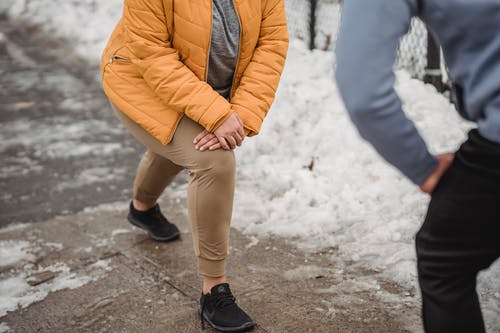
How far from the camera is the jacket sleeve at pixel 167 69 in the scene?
273 centimetres

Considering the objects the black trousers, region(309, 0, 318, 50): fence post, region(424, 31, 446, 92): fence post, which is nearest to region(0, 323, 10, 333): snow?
the black trousers

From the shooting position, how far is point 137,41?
276 centimetres

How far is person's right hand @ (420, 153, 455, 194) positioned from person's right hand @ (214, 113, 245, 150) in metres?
1.20

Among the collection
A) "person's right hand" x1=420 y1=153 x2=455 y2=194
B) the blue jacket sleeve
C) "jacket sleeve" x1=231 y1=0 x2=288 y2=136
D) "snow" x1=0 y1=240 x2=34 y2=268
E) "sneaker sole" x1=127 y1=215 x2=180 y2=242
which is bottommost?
"snow" x1=0 y1=240 x2=34 y2=268

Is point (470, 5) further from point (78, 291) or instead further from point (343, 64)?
point (78, 291)

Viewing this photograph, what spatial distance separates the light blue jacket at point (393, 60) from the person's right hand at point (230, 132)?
3.68ft

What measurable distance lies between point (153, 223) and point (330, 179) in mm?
1343

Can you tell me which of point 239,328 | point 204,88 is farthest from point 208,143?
point 239,328

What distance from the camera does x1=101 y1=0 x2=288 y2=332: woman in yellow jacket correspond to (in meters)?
2.75

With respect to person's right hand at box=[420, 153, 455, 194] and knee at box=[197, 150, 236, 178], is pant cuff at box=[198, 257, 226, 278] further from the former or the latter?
person's right hand at box=[420, 153, 455, 194]

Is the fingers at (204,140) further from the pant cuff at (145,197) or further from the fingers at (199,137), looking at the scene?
the pant cuff at (145,197)

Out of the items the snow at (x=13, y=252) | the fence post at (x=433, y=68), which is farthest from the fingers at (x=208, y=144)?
the fence post at (x=433, y=68)

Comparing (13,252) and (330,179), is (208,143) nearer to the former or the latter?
(13,252)

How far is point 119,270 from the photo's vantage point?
3.71 metres
